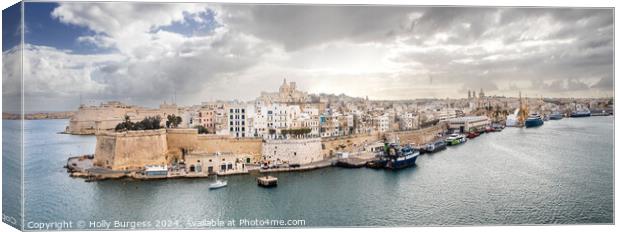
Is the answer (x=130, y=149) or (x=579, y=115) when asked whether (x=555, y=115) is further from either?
(x=130, y=149)

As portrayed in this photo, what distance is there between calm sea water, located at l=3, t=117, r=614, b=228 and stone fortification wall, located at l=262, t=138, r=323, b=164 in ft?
0.98

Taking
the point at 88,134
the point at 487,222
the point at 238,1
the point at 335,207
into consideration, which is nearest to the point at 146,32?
the point at 238,1

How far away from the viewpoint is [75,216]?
5.55 m

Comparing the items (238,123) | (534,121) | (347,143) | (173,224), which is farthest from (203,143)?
(534,121)

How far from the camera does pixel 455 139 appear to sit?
319 inches

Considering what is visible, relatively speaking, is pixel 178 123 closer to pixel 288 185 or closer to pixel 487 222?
pixel 288 185

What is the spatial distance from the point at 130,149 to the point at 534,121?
578cm

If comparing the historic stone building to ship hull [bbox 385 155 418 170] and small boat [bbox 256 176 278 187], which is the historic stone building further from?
ship hull [bbox 385 155 418 170]

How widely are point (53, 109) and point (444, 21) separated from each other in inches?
183

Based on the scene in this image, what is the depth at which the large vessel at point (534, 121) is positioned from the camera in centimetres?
767

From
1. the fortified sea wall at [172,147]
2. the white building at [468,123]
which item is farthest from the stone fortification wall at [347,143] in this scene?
the white building at [468,123]

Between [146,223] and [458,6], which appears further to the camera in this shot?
[458,6]

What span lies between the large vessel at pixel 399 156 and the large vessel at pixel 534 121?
1.73 meters

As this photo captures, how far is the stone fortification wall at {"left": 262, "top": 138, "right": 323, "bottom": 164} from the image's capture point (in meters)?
7.08
